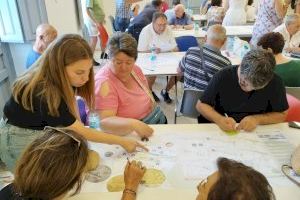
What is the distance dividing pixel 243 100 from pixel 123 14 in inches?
185

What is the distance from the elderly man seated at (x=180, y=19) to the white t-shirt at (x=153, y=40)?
4.78 feet

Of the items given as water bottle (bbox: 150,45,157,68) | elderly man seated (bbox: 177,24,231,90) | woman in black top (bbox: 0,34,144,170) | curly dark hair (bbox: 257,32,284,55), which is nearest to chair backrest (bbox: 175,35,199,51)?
water bottle (bbox: 150,45,157,68)

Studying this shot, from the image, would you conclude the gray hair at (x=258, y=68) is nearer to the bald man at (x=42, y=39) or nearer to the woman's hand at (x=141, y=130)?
the woman's hand at (x=141, y=130)

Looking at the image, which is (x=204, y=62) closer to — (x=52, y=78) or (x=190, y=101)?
(x=190, y=101)

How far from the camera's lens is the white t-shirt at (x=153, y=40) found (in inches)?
156

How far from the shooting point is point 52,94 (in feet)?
4.37

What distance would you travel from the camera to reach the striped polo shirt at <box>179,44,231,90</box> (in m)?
2.52

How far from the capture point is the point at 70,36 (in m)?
1.40

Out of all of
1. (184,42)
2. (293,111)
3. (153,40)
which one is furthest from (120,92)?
(184,42)

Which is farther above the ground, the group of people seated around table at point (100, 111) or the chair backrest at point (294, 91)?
the group of people seated around table at point (100, 111)

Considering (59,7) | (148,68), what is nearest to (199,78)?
(148,68)

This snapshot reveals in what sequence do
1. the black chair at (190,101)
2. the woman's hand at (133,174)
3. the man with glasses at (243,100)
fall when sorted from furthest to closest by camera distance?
the black chair at (190,101) → the man with glasses at (243,100) → the woman's hand at (133,174)

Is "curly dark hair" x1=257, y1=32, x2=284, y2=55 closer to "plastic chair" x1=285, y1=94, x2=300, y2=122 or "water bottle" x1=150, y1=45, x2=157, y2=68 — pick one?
"plastic chair" x1=285, y1=94, x2=300, y2=122

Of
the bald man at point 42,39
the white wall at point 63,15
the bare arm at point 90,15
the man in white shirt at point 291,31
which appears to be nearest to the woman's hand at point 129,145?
the bald man at point 42,39
